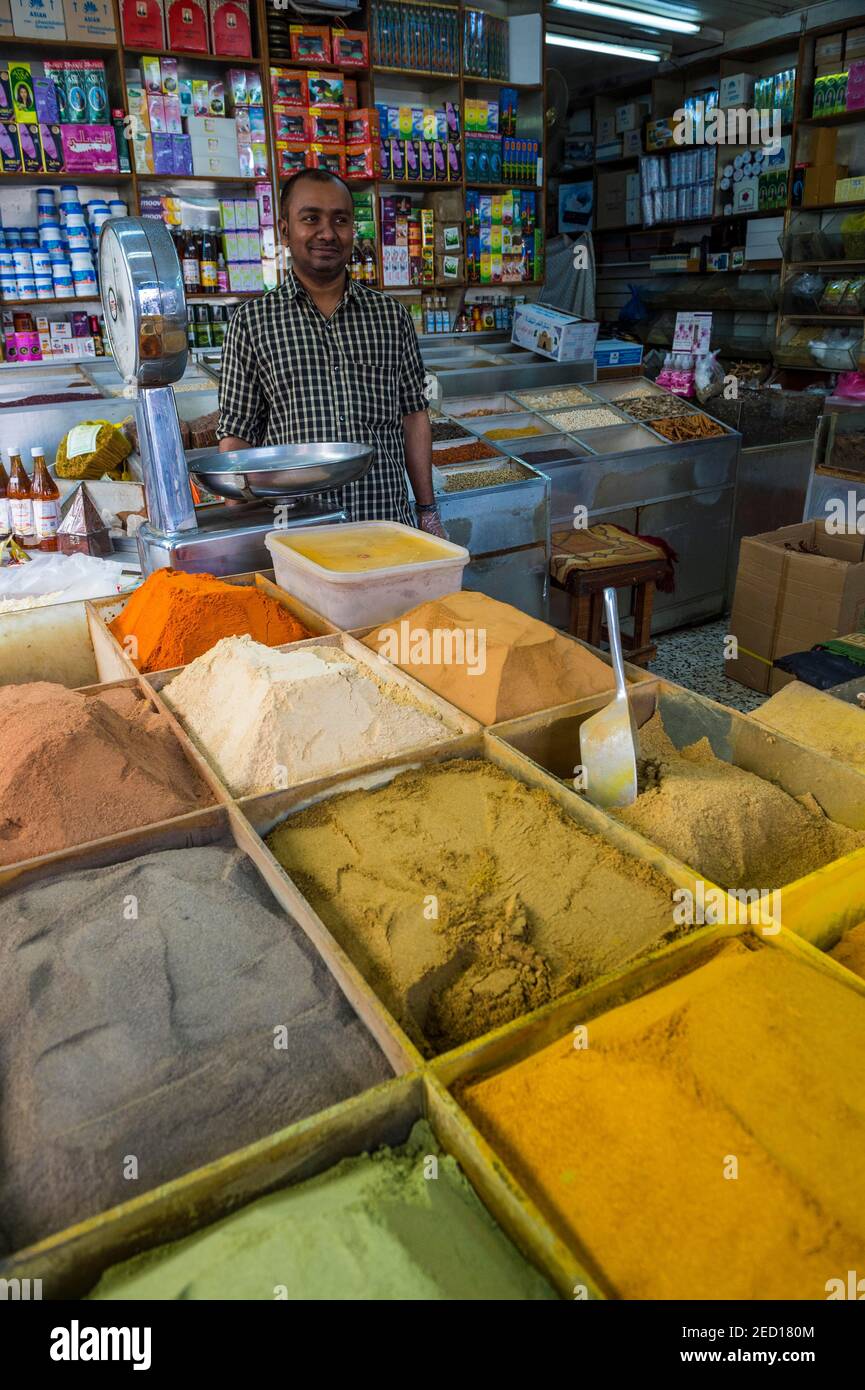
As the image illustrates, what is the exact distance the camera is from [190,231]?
4141 millimetres

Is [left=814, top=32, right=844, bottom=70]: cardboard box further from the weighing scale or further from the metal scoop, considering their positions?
the metal scoop

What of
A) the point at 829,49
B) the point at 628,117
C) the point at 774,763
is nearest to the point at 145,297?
the point at 774,763

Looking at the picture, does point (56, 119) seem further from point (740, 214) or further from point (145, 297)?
point (740, 214)

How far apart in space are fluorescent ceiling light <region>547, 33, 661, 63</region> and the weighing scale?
5.33 meters

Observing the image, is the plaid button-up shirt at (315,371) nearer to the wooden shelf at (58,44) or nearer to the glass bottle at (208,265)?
the glass bottle at (208,265)

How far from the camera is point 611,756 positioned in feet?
3.88

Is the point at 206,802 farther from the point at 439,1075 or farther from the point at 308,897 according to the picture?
the point at 439,1075

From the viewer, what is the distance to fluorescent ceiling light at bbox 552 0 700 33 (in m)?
5.12

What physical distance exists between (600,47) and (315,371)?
5142mm

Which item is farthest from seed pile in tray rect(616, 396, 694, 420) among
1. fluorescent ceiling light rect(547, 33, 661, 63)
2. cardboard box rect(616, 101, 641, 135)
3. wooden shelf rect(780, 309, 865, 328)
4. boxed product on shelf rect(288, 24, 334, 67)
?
cardboard box rect(616, 101, 641, 135)

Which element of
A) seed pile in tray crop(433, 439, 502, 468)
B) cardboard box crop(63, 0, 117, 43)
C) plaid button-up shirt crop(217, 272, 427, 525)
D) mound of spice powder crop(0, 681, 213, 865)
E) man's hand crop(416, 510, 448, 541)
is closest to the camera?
mound of spice powder crop(0, 681, 213, 865)
